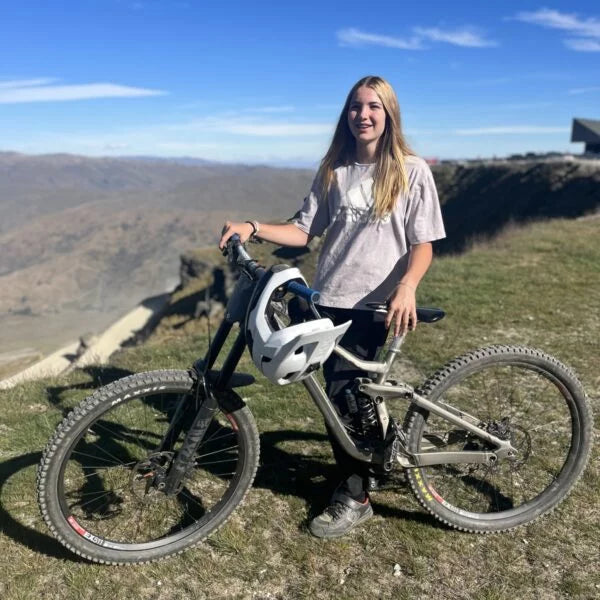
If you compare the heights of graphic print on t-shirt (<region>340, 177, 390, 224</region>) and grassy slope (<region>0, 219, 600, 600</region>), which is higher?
graphic print on t-shirt (<region>340, 177, 390, 224</region>)

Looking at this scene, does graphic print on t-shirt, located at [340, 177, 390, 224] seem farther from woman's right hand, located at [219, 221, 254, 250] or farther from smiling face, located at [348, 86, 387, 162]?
woman's right hand, located at [219, 221, 254, 250]

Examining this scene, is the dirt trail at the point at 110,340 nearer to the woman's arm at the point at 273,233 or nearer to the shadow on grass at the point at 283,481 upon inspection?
the shadow on grass at the point at 283,481

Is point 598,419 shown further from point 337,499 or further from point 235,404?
point 235,404

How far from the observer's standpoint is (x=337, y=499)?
337cm

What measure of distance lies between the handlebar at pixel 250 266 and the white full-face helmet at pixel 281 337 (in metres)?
0.05

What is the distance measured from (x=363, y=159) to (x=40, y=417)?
3.87 metres

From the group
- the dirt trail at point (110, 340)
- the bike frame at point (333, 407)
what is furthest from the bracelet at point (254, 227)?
the dirt trail at point (110, 340)

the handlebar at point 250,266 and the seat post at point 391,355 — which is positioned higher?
the handlebar at point 250,266

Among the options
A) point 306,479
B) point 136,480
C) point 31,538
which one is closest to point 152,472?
point 136,480

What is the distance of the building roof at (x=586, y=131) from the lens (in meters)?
60.8

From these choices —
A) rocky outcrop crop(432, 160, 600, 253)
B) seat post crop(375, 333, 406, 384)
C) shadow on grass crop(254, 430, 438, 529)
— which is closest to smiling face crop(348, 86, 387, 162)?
seat post crop(375, 333, 406, 384)

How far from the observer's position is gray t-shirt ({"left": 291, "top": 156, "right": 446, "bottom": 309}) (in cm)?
293

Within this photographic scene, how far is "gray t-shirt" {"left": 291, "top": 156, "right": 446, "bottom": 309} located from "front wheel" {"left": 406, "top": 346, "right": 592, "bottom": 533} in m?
0.68

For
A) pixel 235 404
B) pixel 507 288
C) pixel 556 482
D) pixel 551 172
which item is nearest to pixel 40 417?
pixel 235 404
